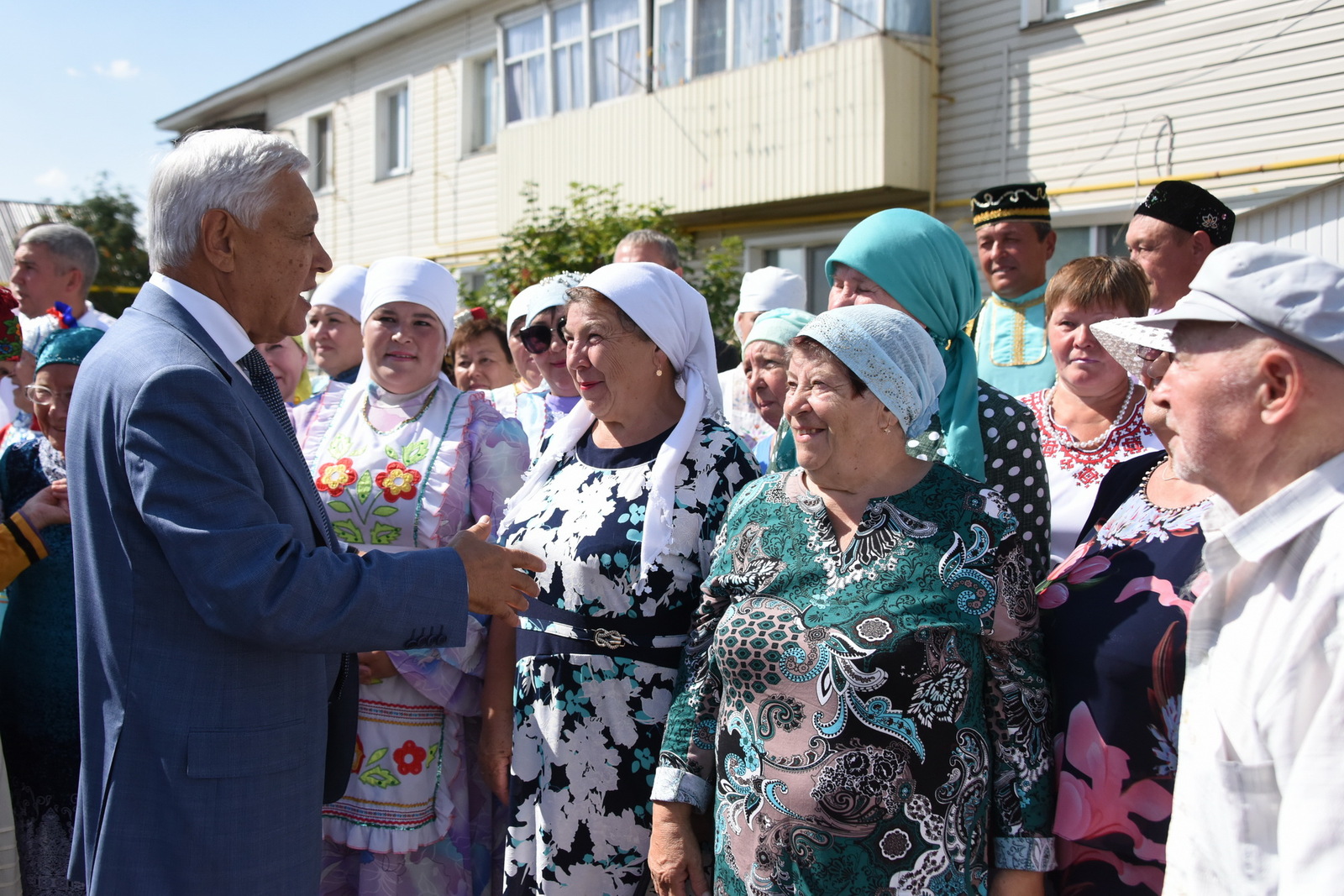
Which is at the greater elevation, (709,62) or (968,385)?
(709,62)

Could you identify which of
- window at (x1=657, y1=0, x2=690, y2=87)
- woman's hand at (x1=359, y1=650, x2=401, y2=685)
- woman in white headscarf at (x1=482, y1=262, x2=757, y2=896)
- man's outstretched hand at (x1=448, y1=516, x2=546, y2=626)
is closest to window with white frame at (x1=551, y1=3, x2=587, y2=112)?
window at (x1=657, y1=0, x2=690, y2=87)

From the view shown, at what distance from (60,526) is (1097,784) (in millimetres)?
3143

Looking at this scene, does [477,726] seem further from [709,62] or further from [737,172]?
[709,62]

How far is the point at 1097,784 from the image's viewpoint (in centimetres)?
203

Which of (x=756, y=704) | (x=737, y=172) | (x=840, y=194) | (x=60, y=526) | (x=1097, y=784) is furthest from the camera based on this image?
(x=737, y=172)

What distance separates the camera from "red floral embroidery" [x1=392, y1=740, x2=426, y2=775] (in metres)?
3.11

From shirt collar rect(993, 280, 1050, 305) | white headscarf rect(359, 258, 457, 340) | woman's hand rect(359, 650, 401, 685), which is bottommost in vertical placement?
woman's hand rect(359, 650, 401, 685)

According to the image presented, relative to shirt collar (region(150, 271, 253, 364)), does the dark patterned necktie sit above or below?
below

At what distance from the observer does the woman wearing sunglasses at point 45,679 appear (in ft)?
10.5

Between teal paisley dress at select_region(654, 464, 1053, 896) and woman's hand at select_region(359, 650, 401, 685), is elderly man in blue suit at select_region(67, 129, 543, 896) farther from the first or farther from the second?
woman's hand at select_region(359, 650, 401, 685)

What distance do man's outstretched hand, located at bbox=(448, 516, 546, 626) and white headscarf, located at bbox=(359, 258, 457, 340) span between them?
4.52 ft

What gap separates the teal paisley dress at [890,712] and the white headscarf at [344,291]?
2701mm

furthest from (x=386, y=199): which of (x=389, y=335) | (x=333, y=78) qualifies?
(x=389, y=335)

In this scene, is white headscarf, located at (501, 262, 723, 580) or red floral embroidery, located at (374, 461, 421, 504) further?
red floral embroidery, located at (374, 461, 421, 504)
